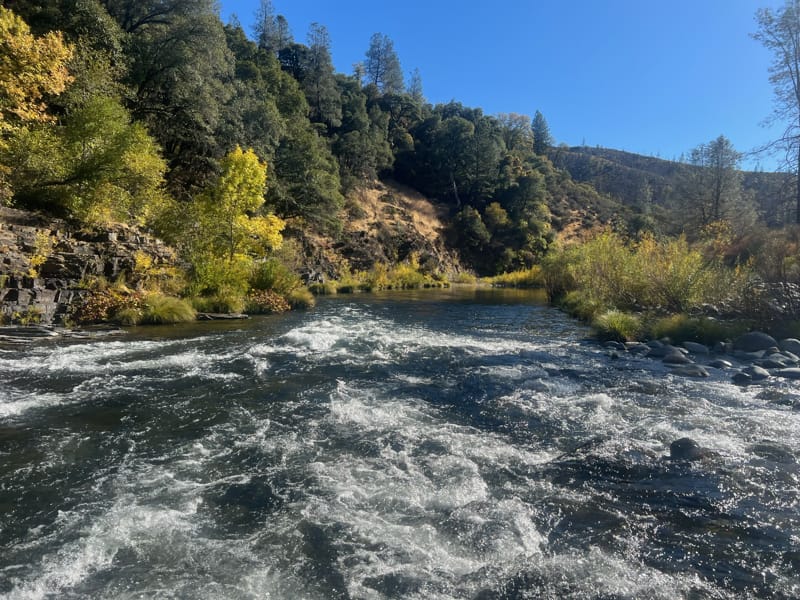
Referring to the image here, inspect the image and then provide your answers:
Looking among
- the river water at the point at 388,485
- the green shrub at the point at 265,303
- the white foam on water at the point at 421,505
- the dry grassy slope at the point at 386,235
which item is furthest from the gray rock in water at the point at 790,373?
the dry grassy slope at the point at 386,235

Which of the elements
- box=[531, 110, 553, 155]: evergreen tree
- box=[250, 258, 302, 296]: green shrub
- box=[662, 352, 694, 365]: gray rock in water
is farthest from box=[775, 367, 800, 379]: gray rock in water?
box=[531, 110, 553, 155]: evergreen tree

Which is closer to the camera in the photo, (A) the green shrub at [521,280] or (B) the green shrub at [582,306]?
(B) the green shrub at [582,306]

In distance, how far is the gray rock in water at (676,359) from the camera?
10.7m

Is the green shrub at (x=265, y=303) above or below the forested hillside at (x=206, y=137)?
below

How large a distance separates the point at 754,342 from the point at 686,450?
331 inches

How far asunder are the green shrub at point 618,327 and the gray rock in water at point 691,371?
3615mm

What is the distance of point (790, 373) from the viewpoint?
9172 millimetres

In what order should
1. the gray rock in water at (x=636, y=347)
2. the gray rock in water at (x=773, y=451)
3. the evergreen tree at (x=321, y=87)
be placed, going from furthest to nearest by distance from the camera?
1. the evergreen tree at (x=321, y=87)
2. the gray rock in water at (x=636, y=347)
3. the gray rock in water at (x=773, y=451)

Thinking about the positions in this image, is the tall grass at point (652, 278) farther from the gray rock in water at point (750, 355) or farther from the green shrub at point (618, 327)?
the gray rock in water at point (750, 355)

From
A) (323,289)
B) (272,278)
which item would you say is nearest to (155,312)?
(272,278)

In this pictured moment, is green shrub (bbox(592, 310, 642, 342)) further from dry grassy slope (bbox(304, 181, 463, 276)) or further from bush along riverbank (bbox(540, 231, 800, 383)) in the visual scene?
dry grassy slope (bbox(304, 181, 463, 276))

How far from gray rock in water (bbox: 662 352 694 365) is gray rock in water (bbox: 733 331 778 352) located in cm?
192

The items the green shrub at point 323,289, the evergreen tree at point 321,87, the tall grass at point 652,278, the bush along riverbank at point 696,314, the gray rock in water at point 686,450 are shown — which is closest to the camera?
the gray rock in water at point 686,450

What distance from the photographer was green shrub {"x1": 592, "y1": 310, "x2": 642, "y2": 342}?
13.9m
